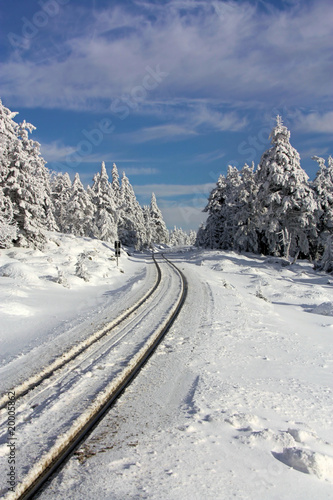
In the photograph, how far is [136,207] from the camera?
245 feet

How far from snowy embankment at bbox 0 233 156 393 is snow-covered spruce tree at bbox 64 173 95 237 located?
25.6 metres

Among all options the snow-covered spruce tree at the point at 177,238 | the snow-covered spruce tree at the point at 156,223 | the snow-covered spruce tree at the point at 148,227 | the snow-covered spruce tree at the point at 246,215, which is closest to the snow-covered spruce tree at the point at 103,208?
the snow-covered spruce tree at the point at 246,215

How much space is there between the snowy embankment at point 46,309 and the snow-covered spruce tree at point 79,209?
2556 cm

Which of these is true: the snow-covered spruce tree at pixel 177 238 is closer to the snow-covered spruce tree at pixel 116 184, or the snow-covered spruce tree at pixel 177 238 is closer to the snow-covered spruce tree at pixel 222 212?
the snow-covered spruce tree at pixel 116 184

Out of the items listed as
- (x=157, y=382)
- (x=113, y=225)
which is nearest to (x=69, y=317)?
(x=157, y=382)

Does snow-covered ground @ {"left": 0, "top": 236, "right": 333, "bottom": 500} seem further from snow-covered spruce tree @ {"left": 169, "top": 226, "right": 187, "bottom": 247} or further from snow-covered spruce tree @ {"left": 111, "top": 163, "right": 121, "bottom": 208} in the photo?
snow-covered spruce tree @ {"left": 169, "top": 226, "right": 187, "bottom": 247}

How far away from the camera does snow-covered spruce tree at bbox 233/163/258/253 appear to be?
137 feet

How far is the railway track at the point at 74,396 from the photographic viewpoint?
11.9 ft

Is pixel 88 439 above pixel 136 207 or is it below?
below

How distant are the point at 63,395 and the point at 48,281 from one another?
13.2 metres

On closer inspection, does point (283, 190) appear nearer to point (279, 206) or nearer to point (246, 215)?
point (279, 206)

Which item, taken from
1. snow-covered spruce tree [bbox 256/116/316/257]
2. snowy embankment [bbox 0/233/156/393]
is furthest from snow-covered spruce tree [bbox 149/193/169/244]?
snowy embankment [bbox 0/233/156/393]

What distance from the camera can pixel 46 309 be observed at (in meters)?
12.2

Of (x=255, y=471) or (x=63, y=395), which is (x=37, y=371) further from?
(x=255, y=471)
